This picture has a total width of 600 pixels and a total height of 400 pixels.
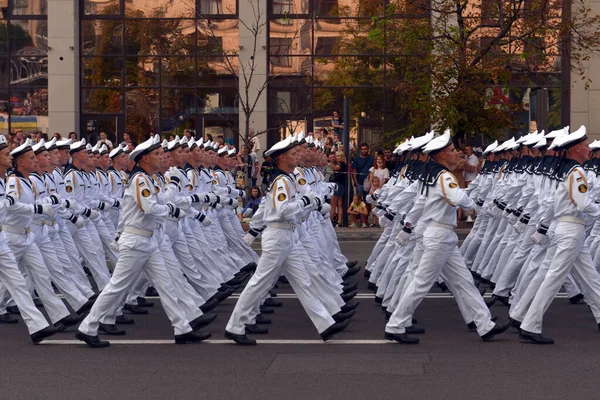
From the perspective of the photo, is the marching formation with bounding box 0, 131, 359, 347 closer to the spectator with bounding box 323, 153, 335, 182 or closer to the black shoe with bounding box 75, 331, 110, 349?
the black shoe with bounding box 75, 331, 110, 349

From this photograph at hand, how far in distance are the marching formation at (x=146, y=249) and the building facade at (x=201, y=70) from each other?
16.6 meters

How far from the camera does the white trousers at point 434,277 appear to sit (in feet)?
36.7

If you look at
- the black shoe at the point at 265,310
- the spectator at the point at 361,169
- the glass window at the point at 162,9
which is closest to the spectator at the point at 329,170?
the spectator at the point at 361,169

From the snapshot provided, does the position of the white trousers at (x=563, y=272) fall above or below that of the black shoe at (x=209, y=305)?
above

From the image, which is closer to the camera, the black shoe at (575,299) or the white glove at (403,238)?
the white glove at (403,238)

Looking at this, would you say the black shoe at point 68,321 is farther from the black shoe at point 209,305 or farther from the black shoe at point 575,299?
the black shoe at point 575,299

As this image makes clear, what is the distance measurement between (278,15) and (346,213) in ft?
28.4

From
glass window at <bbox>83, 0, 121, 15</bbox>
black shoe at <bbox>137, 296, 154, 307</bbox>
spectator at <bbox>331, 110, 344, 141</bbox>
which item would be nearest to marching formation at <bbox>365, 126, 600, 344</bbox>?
black shoe at <bbox>137, 296, 154, 307</bbox>

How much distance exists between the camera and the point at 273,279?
447 inches

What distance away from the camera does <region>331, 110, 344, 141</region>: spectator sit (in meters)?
29.5

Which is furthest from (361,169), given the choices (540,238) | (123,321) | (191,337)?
(191,337)

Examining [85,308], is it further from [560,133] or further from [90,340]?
[560,133]

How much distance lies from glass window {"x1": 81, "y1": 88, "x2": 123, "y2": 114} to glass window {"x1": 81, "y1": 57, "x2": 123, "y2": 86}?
0.19m

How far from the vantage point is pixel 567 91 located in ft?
104
